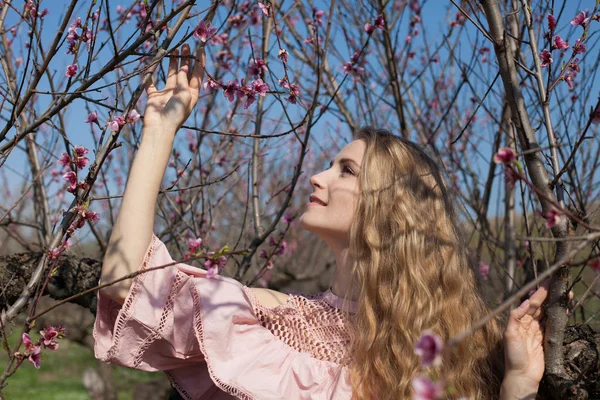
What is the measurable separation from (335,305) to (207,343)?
0.52 meters

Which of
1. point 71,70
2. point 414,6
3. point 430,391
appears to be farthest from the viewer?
point 414,6

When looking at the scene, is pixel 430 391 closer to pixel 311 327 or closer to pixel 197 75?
pixel 311 327

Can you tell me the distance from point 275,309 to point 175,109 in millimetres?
725

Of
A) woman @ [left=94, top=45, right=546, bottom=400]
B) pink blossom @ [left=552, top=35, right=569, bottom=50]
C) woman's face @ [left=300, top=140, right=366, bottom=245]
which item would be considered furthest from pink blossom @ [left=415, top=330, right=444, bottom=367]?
pink blossom @ [left=552, top=35, right=569, bottom=50]

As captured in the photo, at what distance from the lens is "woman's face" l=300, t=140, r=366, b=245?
6.55 feet

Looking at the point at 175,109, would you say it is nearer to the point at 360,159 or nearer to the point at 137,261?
the point at 137,261

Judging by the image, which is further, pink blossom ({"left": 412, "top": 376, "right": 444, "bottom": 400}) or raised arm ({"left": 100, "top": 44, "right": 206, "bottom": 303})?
raised arm ({"left": 100, "top": 44, "right": 206, "bottom": 303})

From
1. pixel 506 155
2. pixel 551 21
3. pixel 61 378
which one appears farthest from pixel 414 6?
pixel 61 378

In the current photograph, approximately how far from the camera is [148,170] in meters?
1.78

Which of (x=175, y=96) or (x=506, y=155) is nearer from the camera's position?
(x=506, y=155)

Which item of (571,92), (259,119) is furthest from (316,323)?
(571,92)

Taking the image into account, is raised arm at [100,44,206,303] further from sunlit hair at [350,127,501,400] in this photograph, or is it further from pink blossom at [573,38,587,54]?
pink blossom at [573,38,587,54]

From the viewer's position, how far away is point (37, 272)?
6.05ft

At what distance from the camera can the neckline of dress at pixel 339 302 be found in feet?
6.70
